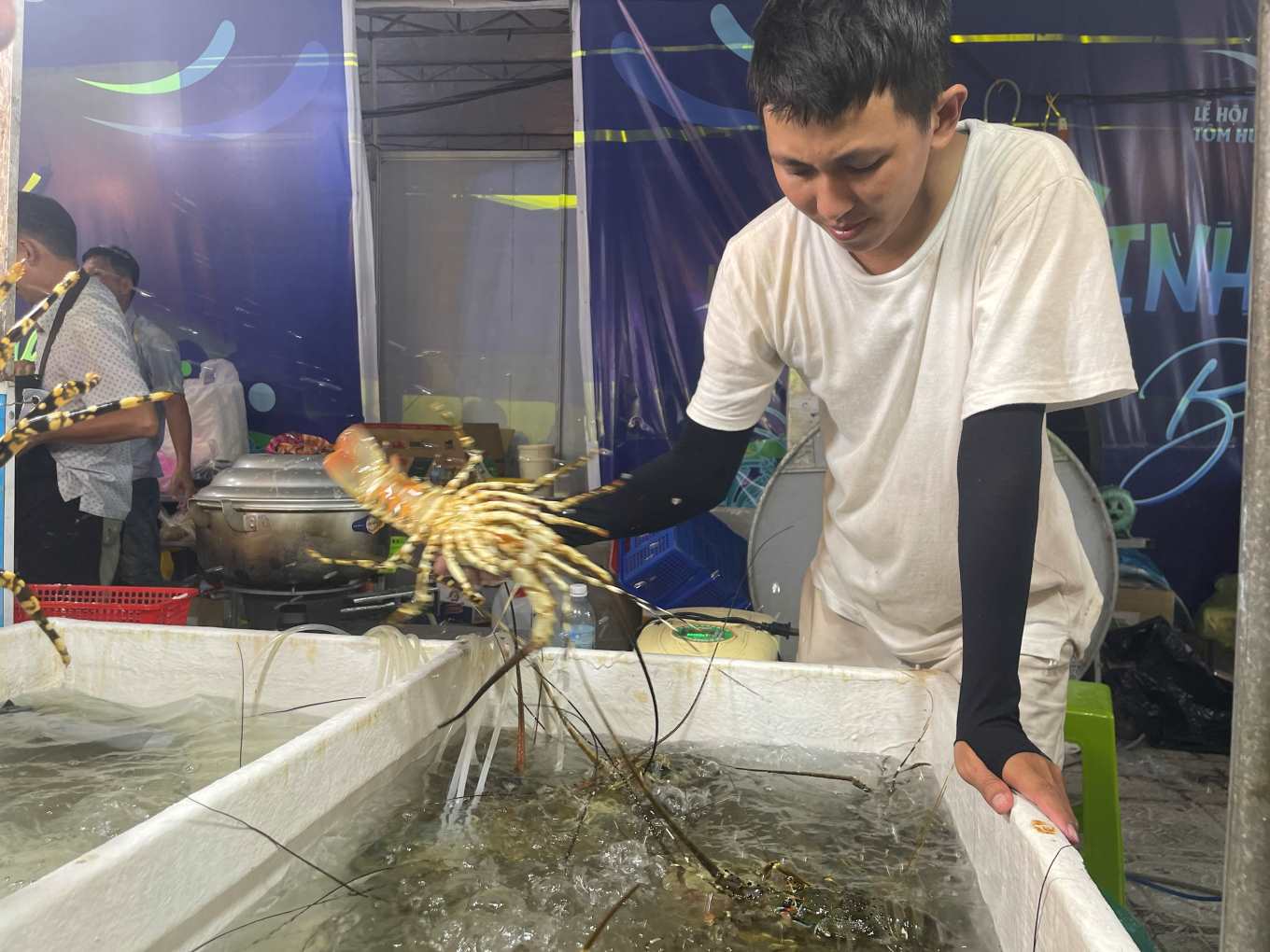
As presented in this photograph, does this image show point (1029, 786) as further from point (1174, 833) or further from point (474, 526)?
point (1174, 833)

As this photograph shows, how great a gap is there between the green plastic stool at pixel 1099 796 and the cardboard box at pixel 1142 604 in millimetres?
3124

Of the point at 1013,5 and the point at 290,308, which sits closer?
the point at 1013,5

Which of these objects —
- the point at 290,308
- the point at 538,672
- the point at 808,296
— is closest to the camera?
the point at 538,672

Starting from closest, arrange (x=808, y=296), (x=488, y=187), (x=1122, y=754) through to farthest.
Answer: (x=808, y=296)
(x=1122, y=754)
(x=488, y=187)

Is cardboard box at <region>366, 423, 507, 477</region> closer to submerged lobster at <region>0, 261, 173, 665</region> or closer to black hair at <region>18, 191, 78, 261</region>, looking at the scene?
black hair at <region>18, 191, 78, 261</region>

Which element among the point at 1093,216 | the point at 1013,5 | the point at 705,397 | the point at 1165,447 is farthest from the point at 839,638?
the point at 1013,5

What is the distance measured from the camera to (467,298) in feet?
23.3

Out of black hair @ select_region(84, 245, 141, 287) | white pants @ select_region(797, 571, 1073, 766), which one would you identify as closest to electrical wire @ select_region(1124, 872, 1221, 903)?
white pants @ select_region(797, 571, 1073, 766)

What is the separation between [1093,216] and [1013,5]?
4274 millimetres

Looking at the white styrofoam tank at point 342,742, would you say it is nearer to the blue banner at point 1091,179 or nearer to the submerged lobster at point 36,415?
the submerged lobster at point 36,415

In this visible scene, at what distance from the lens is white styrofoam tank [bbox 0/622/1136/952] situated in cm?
87

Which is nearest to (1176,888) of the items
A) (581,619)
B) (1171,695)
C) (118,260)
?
(1171,695)

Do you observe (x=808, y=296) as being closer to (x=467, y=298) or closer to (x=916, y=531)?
(x=916, y=531)

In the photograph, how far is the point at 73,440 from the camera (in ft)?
8.55
